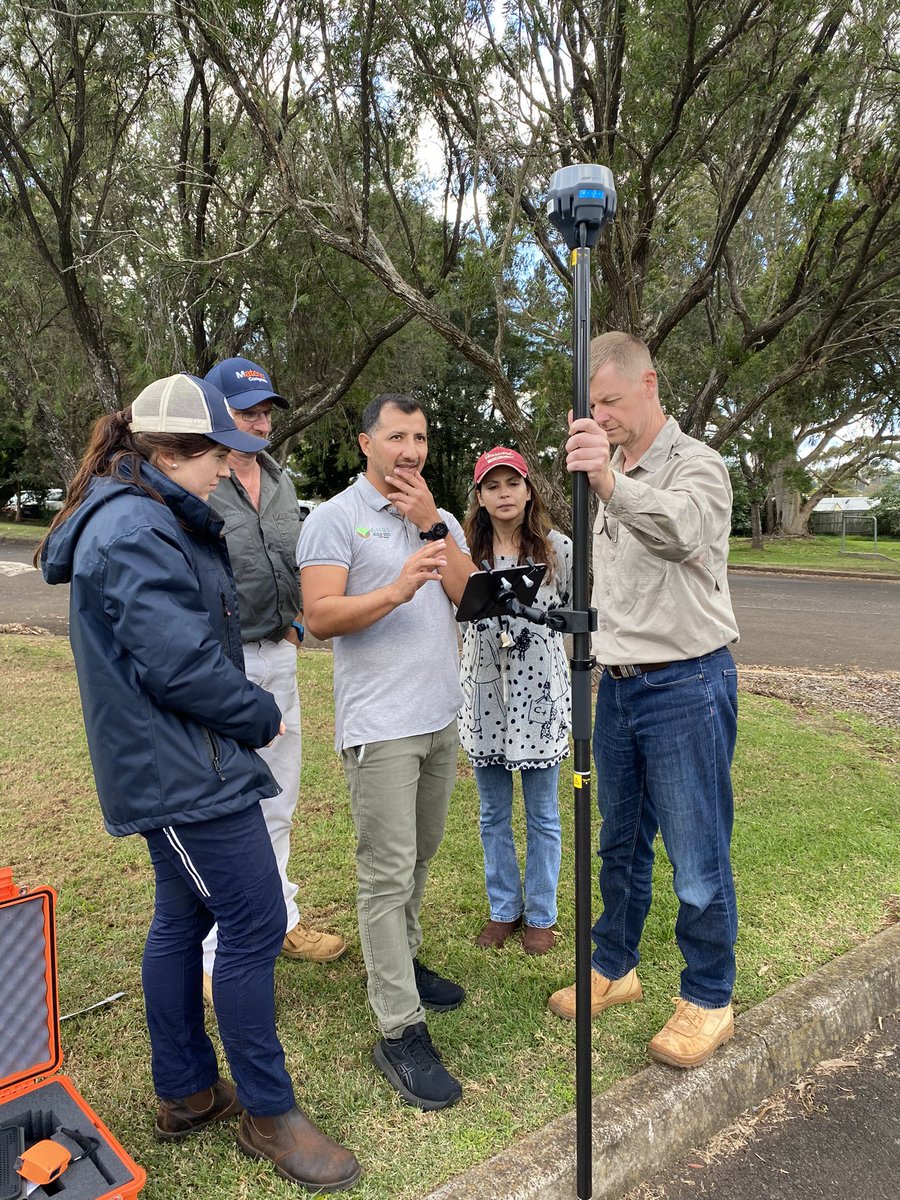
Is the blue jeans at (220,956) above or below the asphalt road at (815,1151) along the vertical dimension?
above

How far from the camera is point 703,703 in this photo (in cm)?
278

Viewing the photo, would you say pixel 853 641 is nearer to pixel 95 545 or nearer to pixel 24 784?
pixel 24 784

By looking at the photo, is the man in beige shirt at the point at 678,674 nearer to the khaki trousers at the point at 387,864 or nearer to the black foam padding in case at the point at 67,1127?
the khaki trousers at the point at 387,864

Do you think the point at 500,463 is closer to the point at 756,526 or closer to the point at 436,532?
the point at 436,532

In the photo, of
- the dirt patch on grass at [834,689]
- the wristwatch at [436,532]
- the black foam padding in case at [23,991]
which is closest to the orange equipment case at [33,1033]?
the black foam padding in case at [23,991]

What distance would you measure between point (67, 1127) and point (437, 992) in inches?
54.4

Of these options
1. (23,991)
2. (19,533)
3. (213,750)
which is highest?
(19,533)

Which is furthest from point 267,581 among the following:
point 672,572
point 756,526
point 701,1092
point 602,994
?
point 756,526

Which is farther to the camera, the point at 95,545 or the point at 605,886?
the point at 605,886

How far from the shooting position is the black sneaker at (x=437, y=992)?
318 centimetres

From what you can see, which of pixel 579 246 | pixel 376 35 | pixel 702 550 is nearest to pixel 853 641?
pixel 376 35

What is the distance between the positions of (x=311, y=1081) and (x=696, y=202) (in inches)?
307

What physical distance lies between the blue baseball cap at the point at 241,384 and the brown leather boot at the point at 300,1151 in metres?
2.41

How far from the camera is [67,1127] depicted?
2.20 meters
